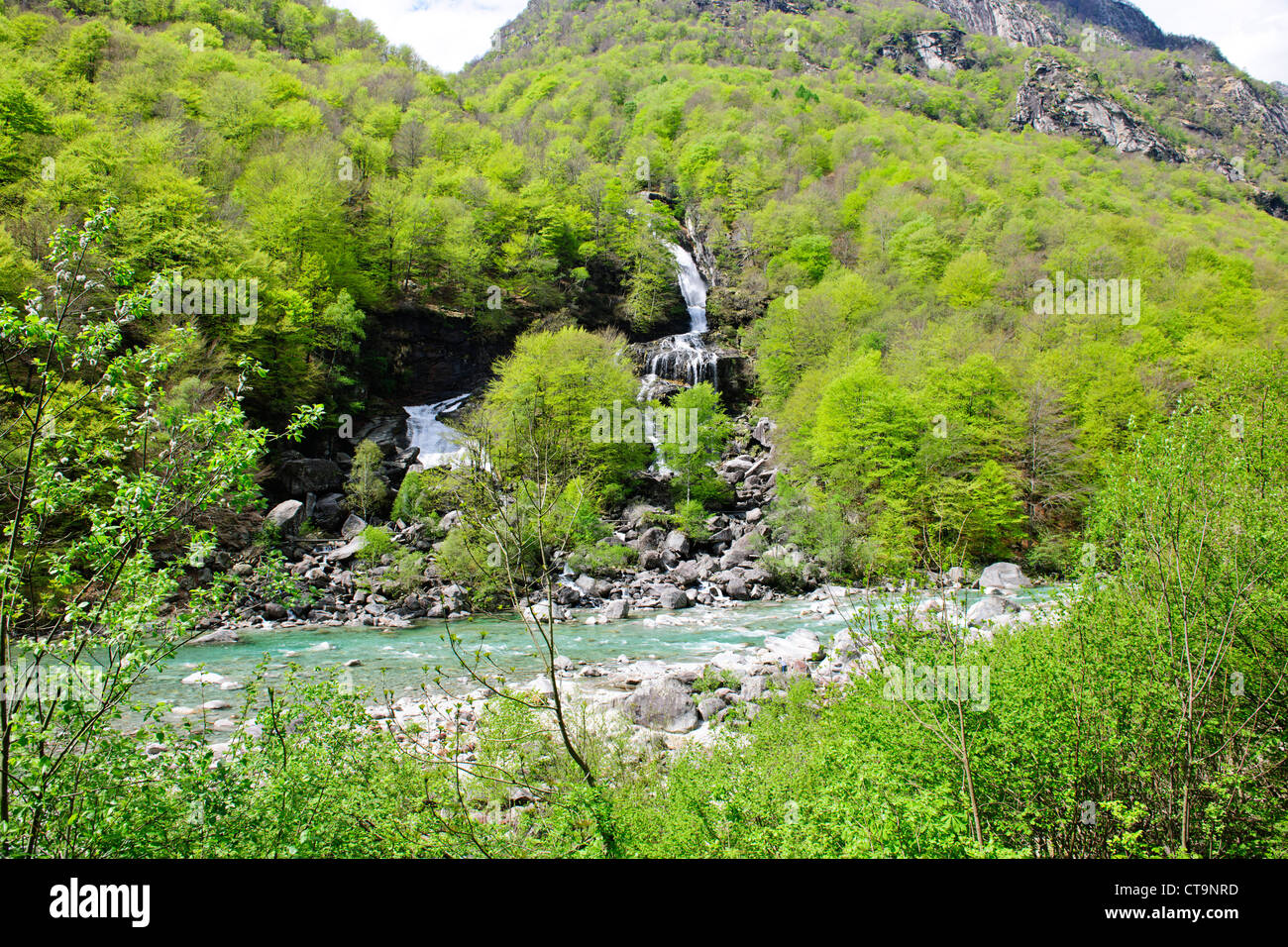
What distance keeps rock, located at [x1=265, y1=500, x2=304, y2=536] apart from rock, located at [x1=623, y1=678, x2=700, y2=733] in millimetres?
22951

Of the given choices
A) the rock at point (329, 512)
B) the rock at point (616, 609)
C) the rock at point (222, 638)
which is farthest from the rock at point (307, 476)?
the rock at point (616, 609)

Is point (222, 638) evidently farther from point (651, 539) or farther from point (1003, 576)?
point (1003, 576)

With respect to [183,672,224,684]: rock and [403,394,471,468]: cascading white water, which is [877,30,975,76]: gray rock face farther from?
[183,672,224,684]: rock

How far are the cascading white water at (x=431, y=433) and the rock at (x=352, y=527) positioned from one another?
7.11m

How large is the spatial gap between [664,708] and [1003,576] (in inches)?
828

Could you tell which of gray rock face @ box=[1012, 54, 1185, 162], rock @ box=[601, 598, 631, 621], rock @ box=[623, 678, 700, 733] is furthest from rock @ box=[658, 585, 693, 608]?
gray rock face @ box=[1012, 54, 1185, 162]

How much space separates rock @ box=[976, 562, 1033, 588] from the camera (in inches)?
1000

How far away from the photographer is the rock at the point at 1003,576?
83.4 ft

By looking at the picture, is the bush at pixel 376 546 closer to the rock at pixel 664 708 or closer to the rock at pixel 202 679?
the rock at pixel 202 679

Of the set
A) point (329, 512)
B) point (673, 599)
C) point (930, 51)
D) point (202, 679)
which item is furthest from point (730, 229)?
point (930, 51)

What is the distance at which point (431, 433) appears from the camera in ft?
132
